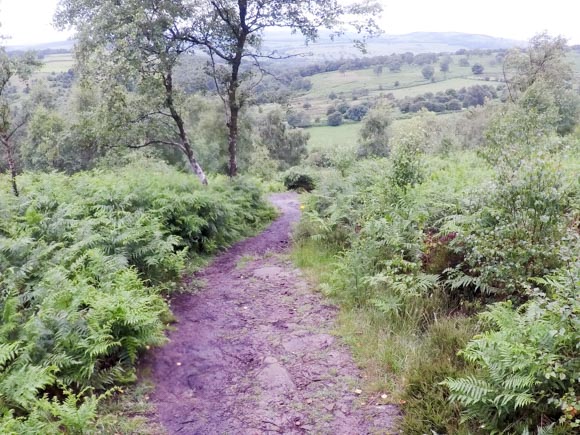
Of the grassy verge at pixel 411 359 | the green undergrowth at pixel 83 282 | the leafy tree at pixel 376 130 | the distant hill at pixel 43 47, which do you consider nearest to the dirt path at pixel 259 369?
the grassy verge at pixel 411 359

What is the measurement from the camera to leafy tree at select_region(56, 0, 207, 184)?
10.2 metres

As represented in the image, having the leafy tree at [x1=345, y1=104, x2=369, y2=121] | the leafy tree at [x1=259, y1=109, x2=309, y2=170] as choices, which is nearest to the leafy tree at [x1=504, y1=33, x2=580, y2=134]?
the leafy tree at [x1=259, y1=109, x2=309, y2=170]

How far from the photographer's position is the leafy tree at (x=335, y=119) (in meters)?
73.5

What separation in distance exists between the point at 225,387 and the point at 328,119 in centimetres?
7325

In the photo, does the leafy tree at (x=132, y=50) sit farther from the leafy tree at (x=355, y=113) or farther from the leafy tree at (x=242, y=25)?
the leafy tree at (x=355, y=113)

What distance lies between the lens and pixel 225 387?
15.2 feet

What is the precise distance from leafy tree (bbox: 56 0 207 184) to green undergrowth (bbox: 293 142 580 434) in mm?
6778

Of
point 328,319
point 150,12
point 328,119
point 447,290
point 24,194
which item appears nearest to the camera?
point 447,290

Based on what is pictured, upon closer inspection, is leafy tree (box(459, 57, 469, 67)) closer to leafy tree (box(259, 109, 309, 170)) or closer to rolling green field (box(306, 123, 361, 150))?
rolling green field (box(306, 123, 361, 150))

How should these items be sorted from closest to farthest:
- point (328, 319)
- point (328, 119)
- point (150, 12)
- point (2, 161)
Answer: point (328, 319) → point (150, 12) → point (2, 161) → point (328, 119)

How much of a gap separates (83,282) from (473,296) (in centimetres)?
492

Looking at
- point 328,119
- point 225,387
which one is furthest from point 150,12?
point 328,119

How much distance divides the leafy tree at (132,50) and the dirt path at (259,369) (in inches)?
253

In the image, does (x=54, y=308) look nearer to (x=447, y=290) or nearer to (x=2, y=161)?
(x=447, y=290)
